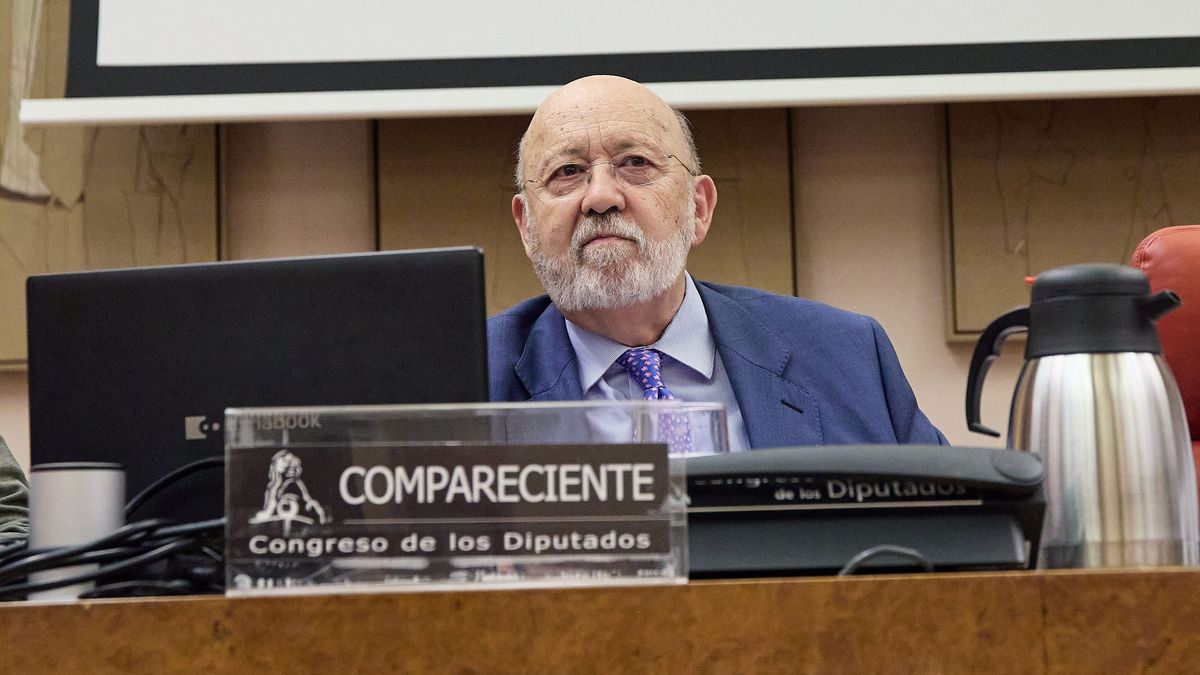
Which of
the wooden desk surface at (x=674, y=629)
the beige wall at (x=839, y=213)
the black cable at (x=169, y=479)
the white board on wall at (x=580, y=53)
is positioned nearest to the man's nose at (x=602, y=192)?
the white board on wall at (x=580, y=53)

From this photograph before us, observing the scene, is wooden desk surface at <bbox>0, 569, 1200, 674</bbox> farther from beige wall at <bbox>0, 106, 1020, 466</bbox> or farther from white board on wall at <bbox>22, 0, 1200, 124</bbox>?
beige wall at <bbox>0, 106, 1020, 466</bbox>

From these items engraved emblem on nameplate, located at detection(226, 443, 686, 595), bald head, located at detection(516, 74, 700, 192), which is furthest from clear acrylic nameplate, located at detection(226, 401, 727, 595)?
bald head, located at detection(516, 74, 700, 192)

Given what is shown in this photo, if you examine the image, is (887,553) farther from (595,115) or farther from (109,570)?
(595,115)

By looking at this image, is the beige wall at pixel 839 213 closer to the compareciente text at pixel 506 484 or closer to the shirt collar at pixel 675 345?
the shirt collar at pixel 675 345

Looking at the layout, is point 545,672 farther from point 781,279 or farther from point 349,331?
point 781,279

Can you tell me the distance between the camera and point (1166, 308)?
0.76 m

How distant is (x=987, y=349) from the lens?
2.86 feet

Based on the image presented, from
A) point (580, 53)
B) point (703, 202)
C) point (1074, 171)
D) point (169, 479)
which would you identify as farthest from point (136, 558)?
point (1074, 171)

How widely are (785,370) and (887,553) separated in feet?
3.33

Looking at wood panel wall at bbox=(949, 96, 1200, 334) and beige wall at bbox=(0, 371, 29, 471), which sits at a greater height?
wood panel wall at bbox=(949, 96, 1200, 334)

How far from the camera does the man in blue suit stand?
164cm

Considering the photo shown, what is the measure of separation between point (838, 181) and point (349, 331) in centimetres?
187

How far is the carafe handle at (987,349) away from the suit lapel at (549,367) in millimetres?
775

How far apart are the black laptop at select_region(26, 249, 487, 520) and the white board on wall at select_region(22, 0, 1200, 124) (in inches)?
60.2
